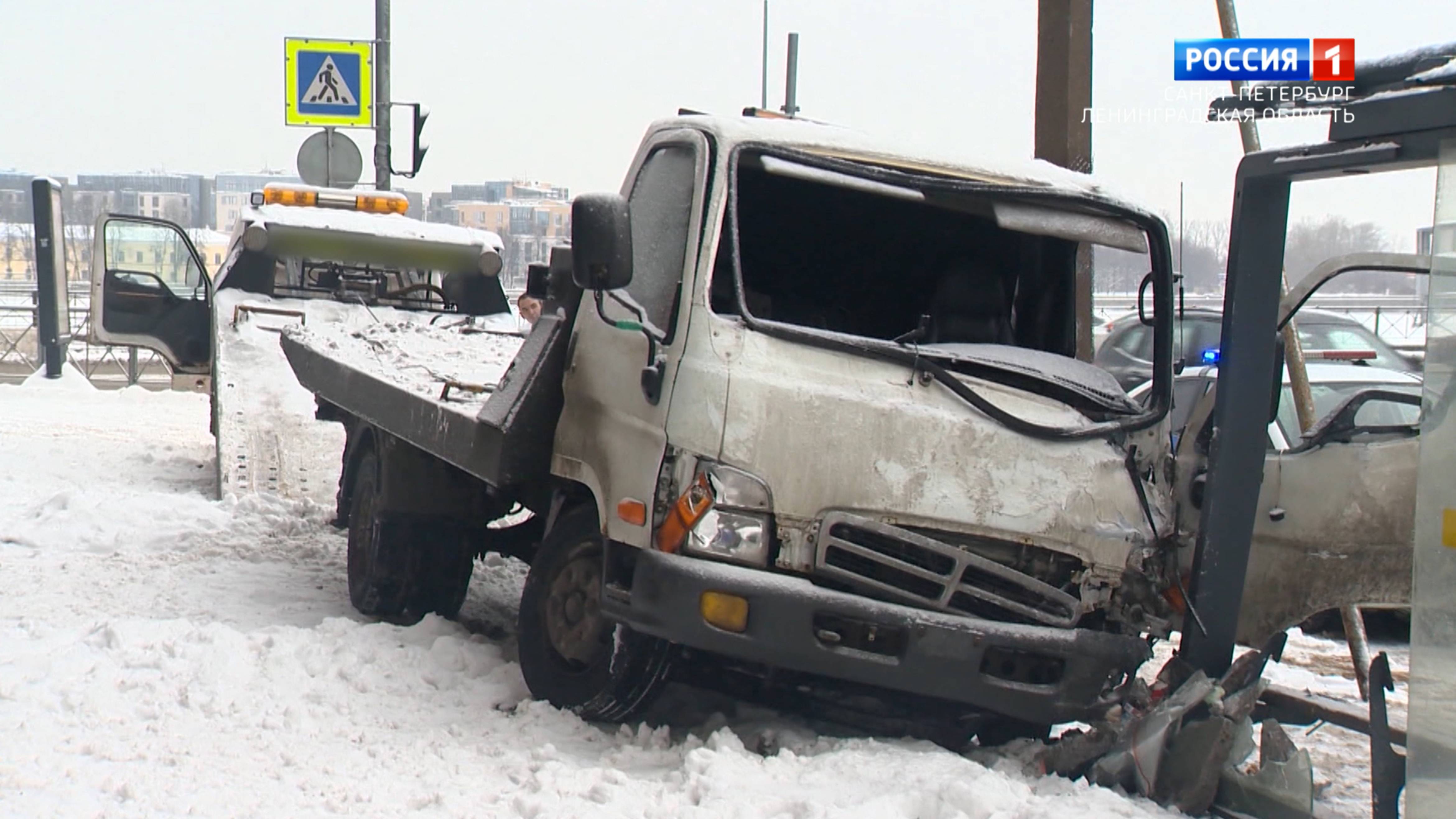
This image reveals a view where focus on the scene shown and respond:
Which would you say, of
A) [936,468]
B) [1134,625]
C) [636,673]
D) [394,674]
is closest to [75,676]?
[394,674]

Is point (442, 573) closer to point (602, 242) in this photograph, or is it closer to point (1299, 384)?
point (602, 242)

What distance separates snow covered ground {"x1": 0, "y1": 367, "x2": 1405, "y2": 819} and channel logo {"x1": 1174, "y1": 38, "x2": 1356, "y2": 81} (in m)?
2.71

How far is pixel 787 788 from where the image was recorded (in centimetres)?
434

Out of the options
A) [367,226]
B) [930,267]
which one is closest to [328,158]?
[367,226]

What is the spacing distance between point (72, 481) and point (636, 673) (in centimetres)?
751

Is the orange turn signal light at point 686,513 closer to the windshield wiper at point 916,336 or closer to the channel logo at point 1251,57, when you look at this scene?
the windshield wiper at point 916,336

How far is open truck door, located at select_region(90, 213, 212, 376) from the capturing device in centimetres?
1272

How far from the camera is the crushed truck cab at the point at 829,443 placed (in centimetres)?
474

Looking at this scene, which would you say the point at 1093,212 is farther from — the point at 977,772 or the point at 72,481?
the point at 72,481

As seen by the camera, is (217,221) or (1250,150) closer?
(1250,150)

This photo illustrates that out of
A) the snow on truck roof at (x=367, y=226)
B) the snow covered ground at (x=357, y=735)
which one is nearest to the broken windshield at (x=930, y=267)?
the snow covered ground at (x=357, y=735)

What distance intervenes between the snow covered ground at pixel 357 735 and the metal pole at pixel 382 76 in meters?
12.1

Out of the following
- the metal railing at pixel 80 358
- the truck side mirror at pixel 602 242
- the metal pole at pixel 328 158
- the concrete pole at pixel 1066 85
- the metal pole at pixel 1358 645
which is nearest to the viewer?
the truck side mirror at pixel 602 242

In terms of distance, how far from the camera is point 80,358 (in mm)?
24344
